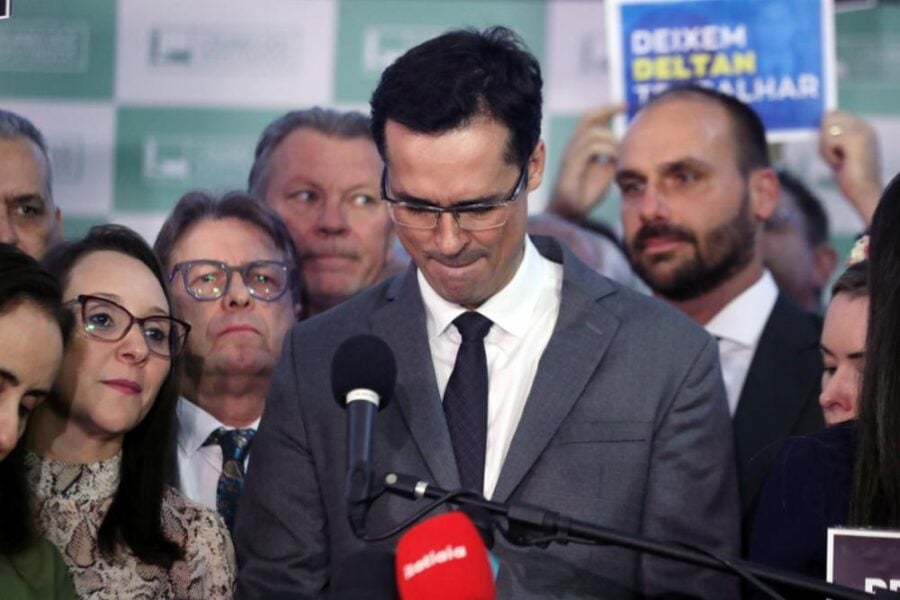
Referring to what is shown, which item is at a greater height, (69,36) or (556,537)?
(69,36)

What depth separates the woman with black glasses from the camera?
10.5 feet

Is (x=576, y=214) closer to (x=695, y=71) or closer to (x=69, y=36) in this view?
(x=695, y=71)

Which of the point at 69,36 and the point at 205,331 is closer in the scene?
the point at 205,331

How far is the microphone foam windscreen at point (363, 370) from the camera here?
241 centimetres

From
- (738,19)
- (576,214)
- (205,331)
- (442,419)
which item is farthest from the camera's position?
(576,214)

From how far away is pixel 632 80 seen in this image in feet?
16.3

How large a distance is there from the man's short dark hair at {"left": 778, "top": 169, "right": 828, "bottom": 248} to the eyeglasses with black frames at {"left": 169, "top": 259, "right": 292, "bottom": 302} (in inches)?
83.7

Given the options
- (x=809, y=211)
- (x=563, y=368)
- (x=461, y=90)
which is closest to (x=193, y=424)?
(x=563, y=368)

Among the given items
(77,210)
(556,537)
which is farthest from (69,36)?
(556,537)

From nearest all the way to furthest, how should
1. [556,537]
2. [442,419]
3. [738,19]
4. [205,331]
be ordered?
[556,537] → [442,419] → [205,331] → [738,19]

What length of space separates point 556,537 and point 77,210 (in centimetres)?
316

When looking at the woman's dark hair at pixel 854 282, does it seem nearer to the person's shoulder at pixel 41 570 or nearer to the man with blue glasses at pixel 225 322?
the man with blue glasses at pixel 225 322

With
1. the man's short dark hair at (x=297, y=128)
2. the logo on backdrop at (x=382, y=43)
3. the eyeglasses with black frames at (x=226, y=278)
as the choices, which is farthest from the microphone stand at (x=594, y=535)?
the logo on backdrop at (x=382, y=43)

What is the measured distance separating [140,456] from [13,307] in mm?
504
